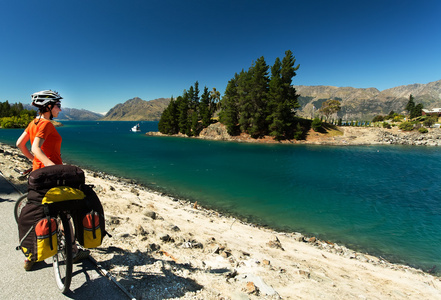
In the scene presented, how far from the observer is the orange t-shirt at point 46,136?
3.56m

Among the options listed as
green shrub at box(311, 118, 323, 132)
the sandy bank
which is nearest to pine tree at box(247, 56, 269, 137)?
green shrub at box(311, 118, 323, 132)

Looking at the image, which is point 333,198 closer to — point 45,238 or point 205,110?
point 45,238

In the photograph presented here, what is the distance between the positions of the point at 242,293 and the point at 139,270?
2460 mm

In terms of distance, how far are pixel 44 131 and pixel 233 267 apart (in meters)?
5.67

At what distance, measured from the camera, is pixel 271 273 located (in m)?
5.65

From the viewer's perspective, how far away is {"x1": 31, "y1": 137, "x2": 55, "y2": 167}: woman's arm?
3.41 meters

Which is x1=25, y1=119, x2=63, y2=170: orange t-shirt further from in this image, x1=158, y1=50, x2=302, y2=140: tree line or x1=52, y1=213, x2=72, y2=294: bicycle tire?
x1=158, y1=50, x2=302, y2=140: tree line

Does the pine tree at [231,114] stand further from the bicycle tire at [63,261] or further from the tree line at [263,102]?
the bicycle tire at [63,261]

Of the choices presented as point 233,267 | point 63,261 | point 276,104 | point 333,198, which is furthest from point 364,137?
point 63,261

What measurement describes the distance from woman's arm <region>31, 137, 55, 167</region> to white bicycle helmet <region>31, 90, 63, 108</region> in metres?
0.71

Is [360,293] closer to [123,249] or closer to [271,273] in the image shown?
[271,273]

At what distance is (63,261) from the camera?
3.69 meters

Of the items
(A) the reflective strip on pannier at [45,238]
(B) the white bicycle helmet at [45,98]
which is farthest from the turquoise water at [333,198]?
(B) the white bicycle helmet at [45,98]

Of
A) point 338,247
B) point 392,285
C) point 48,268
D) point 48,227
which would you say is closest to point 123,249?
point 48,268
